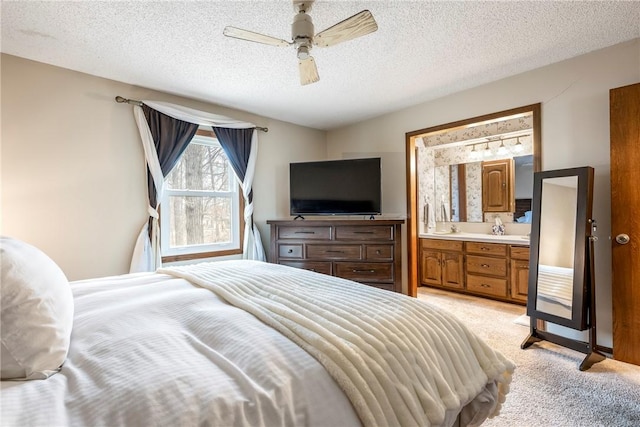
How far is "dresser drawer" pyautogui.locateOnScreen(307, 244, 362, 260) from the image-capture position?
136 inches

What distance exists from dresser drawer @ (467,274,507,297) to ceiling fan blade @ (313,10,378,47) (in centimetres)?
342

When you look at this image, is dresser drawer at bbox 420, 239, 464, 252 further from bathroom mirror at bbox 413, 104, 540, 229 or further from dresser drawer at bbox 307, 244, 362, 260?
dresser drawer at bbox 307, 244, 362, 260

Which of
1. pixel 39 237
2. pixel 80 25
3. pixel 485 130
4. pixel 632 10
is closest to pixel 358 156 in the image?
pixel 485 130

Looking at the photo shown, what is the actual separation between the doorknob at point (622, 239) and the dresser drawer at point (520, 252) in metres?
1.38

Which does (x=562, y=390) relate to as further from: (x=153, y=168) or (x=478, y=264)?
(x=153, y=168)

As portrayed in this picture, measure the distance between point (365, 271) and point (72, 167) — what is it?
3007mm

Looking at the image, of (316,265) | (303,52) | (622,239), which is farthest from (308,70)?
(622,239)

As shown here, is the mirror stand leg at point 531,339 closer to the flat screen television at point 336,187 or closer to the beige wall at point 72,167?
the flat screen television at point 336,187

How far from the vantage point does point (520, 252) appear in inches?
141

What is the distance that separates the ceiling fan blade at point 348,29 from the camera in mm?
1601

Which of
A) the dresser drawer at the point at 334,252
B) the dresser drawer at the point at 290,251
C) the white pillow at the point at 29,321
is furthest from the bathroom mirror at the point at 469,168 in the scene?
the white pillow at the point at 29,321

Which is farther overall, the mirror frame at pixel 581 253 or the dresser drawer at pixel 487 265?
the dresser drawer at pixel 487 265

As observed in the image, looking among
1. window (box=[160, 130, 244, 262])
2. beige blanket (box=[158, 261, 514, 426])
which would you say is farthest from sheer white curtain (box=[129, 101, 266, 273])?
beige blanket (box=[158, 261, 514, 426])

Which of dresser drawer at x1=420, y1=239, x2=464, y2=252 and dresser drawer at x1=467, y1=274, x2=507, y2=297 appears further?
dresser drawer at x1=420, y1=239, x2=464, y2=252
